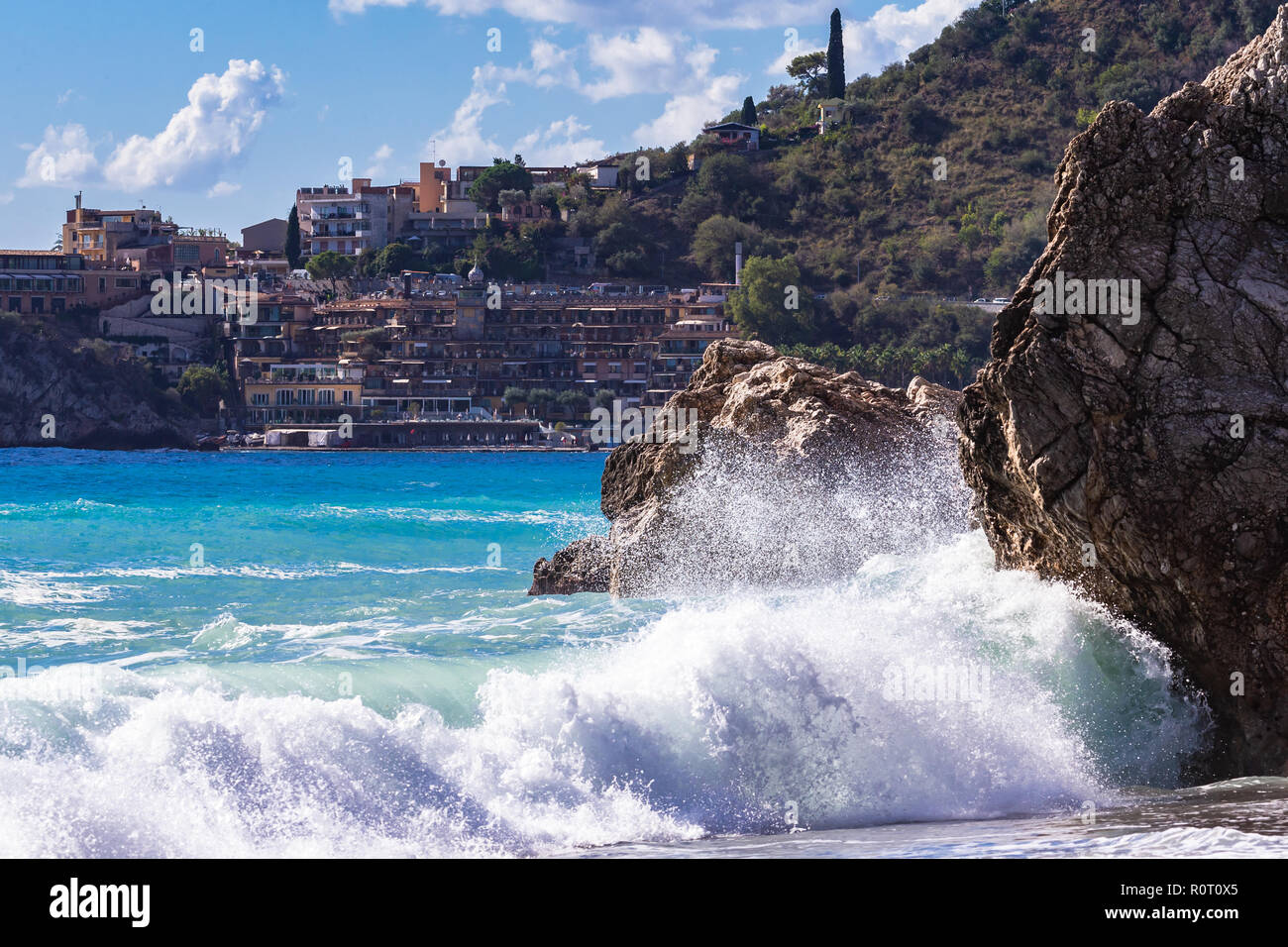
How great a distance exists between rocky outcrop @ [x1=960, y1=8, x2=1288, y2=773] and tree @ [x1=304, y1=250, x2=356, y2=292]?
120325 mm

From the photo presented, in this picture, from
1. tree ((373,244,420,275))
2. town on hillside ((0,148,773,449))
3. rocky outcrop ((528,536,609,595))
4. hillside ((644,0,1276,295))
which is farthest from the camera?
tree ((373,244,420,275))

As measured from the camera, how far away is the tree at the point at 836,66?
140m

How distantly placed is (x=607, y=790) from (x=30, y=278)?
380ft

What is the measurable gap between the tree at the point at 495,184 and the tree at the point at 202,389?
37.6 metres

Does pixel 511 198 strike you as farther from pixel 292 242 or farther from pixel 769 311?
pixel 769 311

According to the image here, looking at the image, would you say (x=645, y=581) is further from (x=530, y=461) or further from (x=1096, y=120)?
(x=530, y=461)

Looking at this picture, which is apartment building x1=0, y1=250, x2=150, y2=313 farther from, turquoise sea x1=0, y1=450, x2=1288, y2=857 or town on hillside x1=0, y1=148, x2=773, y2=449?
turquoise sea x1=0, y1=450, x2=1288, y2=857

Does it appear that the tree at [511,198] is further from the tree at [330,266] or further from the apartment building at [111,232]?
the apartment building at [111,232]

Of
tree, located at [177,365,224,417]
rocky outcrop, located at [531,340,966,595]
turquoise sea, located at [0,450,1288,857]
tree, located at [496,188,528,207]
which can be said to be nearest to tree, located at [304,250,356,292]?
tree, located at [496,188,528,207]

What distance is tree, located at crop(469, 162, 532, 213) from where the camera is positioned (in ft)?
454

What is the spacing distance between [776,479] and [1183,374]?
23.0 feet

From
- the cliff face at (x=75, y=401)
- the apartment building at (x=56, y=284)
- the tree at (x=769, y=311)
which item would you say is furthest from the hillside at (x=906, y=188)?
the cliff face at (x=75, y=401)

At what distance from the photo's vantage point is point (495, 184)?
139m

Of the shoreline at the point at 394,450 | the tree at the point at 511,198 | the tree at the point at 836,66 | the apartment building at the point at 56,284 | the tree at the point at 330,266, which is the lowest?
the shoreline at the point at 394,450
